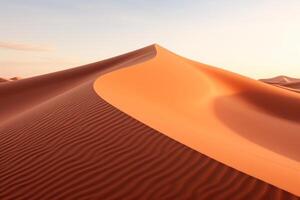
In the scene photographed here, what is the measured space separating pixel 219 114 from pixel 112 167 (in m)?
7.44

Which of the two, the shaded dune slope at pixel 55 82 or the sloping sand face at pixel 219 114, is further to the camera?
the shaded dune slope at pixel 55 82

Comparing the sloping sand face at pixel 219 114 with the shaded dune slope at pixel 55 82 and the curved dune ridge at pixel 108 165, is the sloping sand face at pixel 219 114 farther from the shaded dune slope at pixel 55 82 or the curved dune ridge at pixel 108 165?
the shaded dune slope at pixel 55 82

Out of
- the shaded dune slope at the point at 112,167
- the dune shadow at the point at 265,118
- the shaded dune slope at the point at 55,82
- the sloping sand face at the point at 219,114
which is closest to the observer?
the shaded dune slope at the point at 112,167

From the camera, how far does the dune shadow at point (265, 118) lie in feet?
32.0

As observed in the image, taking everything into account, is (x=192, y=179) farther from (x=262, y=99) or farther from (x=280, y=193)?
(x=262, y=99)

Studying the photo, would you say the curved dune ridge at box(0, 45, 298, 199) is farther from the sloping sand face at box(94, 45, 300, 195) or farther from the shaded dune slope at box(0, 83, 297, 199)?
the sloping sand face at box(94, 45, 300, 195)

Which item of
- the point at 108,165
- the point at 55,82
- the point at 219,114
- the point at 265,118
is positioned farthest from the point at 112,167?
the point at 55,82

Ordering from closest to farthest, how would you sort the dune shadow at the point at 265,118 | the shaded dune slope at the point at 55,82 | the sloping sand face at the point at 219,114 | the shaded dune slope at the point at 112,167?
the shaded dune slope at the point at 112,167, the sloping sand face at the point at 219,114, the dune shadow at the point at 265,118, the shaded dune slope at the point at 55,82

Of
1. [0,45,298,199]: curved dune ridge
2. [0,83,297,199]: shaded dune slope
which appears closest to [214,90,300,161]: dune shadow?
[0,45,298,199]: curved dune ridge

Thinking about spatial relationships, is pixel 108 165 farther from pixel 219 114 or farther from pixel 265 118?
pixel 265 118

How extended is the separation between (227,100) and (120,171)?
1068cm

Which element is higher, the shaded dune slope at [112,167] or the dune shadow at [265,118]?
the shaded dune slope at [112,167]

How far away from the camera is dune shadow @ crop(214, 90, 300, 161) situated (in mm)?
9755

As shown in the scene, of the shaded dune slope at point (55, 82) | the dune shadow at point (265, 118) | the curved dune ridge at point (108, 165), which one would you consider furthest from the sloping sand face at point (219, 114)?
the shaded dune slope at point (55, 82)
